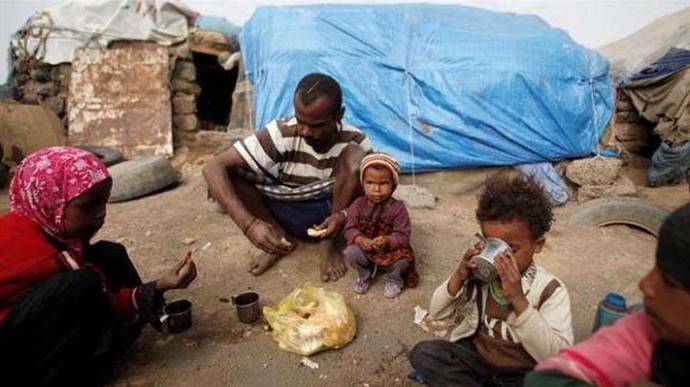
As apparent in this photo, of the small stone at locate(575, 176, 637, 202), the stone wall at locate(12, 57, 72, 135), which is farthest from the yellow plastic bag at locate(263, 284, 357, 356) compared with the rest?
the stone wall at locate(12, 57, 72, 135)

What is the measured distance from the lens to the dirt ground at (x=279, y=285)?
78.8 inches

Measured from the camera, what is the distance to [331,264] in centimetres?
287

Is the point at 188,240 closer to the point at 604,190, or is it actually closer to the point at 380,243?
the point at 380,243

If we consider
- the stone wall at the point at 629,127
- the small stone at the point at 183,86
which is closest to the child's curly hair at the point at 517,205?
the stone wall at the point at 629,127

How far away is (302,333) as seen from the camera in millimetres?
2074

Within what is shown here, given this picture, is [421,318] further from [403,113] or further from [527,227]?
[403,113]

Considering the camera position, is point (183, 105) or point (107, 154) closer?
point (107, 154)

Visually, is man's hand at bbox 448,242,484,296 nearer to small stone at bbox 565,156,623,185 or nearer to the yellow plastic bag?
the yellow plastic bag

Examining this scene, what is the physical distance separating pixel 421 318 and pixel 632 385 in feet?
4.97

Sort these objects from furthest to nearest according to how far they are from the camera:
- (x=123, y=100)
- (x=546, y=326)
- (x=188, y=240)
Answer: (x=123, y=100)
(x=188, y=240)
(x=546, y=326)

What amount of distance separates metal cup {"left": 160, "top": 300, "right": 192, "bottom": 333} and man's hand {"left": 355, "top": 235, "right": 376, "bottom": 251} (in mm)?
957

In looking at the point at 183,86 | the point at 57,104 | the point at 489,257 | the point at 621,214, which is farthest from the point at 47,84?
the point at 621,214

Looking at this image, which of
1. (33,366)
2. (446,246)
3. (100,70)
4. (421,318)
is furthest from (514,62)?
(100,70)

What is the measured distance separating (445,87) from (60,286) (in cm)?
449
